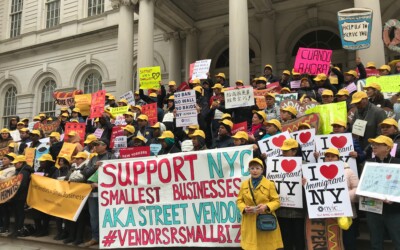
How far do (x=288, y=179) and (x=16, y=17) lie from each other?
2651cm

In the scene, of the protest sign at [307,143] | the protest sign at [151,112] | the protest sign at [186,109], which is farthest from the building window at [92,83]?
the protest sign at [307,143]

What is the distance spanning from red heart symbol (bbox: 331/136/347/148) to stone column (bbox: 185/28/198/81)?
13.6 m

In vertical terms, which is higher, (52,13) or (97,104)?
(52,13)

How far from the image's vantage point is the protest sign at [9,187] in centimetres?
752

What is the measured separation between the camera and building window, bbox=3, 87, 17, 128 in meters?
25.1

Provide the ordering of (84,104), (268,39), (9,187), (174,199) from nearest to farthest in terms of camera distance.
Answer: (174,199) < (9,187) < (84,104) < (268,39)

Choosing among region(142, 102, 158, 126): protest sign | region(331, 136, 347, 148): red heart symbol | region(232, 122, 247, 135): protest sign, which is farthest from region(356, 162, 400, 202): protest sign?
region(142, 102, 158, 126): protest sign

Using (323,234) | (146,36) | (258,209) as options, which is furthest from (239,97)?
(146,36)

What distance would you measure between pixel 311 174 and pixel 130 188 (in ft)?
10.2

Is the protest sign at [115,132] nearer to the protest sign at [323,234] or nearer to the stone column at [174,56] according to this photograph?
the protest sign at [323,234]

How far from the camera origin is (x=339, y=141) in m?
5.20

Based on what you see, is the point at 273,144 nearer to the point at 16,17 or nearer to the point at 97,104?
the point at 97,104

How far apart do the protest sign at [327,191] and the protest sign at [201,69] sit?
5914mm

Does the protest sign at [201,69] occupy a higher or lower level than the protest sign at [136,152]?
higher
